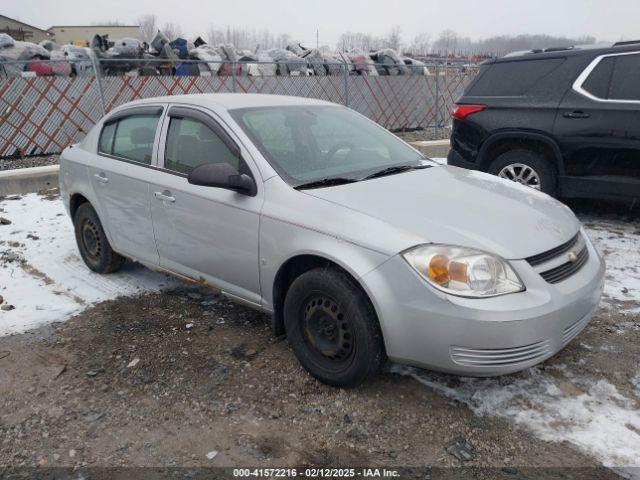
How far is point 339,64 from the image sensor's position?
44.4ft

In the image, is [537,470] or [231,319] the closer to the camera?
[537,470]

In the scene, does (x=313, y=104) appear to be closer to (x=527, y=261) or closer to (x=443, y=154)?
(x=527, y=261)

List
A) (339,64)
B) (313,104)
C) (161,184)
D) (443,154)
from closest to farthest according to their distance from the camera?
1. (161,184)
2. (313,104)
3. (443,154)
4. (339,64)

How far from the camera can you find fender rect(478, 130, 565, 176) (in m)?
5.23

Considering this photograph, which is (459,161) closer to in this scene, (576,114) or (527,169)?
(527,169)

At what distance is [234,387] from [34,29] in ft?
209

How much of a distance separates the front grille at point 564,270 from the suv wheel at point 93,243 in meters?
3.45

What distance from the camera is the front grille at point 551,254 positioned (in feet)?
8.29

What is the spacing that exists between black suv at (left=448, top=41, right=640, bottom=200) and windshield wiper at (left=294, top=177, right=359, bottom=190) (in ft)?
10.2

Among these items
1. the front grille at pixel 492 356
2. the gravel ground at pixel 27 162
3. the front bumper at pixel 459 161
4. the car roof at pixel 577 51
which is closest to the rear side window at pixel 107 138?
the front grille at pixel 492 356

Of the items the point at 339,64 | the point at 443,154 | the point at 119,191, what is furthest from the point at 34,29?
the point at 119,191

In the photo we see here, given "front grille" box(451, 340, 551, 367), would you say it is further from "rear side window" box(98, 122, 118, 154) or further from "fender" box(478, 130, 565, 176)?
"fender" box(478, 130, 565, 176)

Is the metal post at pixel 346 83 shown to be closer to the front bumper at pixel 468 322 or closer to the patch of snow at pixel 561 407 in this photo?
the patch of snow at pixel 561 407

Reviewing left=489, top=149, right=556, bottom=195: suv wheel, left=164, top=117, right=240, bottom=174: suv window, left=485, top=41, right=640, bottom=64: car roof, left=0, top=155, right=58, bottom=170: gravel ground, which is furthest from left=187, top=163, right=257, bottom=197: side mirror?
left=0, top=155, right=58, bottom=170: gravel ground
